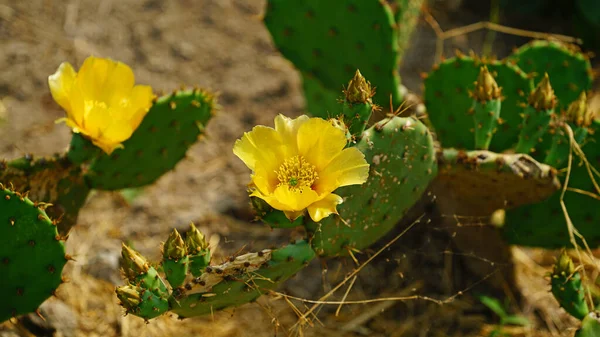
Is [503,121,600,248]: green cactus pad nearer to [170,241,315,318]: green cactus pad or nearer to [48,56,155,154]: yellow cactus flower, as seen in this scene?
[170,241,315,318]: green cactus pad

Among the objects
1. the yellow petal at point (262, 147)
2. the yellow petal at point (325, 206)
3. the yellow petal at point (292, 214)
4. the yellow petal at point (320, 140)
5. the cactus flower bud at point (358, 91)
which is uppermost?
the cactus flower bud at point (358, 91)

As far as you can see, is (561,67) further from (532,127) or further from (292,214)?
(292,214)

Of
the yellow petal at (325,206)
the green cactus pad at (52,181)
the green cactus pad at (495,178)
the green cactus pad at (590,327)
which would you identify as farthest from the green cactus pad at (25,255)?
the green cactus pad at (590,327)

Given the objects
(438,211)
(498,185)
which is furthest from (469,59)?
(438,211)

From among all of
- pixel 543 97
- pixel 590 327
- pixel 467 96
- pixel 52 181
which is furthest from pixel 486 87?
pixel 52 181

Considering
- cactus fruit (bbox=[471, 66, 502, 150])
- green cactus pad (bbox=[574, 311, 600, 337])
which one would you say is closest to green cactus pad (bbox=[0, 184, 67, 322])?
cactus fruit (bbox=[471, 66, 502, 150])

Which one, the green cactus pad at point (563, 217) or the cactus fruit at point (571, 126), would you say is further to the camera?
the green cactus pad at point (563, 217)

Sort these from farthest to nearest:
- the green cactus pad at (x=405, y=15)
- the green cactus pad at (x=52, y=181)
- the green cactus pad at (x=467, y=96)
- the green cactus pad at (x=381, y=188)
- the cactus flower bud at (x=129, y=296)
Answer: the green cactus pad at (x=405, y=15) → the green cactus pad at (x=467, y=96) → the green cactus pad at (x=52, y=181) → the green cactus pad at (x=381, y=188) → the cactus flower bud at (x=129, y=296)

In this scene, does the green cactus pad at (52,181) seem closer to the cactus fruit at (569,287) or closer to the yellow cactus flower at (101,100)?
the yellow cactus flower at (101,100)

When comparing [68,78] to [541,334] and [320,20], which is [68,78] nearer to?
[320,20]
